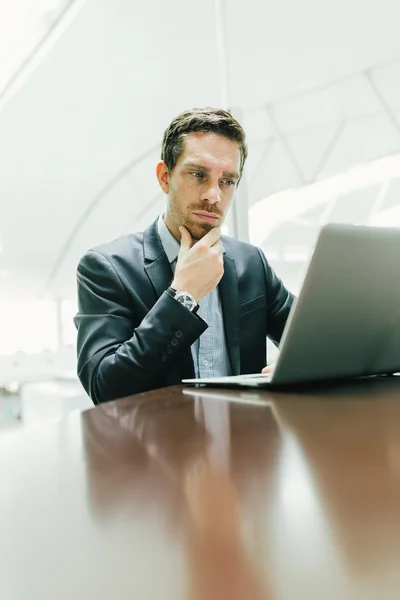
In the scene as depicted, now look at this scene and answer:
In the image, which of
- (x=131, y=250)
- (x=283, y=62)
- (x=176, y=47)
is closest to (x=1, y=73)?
(x=176, y=47)

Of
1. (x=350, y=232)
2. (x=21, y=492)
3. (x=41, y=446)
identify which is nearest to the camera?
(x=21, y=492)

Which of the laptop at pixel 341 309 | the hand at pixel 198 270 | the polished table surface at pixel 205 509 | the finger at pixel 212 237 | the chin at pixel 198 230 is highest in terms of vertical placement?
the chin at pixel 198 230

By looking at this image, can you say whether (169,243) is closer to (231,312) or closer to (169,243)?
(169,243)

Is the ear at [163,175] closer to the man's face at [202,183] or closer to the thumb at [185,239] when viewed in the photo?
the man's face at [202,183]

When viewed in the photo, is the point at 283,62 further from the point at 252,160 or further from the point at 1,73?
the point at 1,73

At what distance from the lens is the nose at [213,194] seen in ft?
4.07

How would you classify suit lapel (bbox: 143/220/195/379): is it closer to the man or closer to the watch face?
the man

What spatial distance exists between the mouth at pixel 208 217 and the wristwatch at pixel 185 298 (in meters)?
0.35

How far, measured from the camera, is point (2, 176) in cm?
318

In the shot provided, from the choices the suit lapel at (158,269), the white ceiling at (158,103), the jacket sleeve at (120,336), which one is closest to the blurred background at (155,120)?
the white ceiling at (158,103)

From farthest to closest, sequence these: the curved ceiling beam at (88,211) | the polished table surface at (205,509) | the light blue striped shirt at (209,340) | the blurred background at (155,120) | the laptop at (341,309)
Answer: the curved ceiling beam at (88,211) < the blurred background at (155,120) < the light blue striped shirt at (209,340) < the laptop at (341,309) < the polished table surface at (205,509)

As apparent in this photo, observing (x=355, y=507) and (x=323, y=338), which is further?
(x=323, y=338)

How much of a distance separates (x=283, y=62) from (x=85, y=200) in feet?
5.10

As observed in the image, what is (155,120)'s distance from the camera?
10.2 ft
